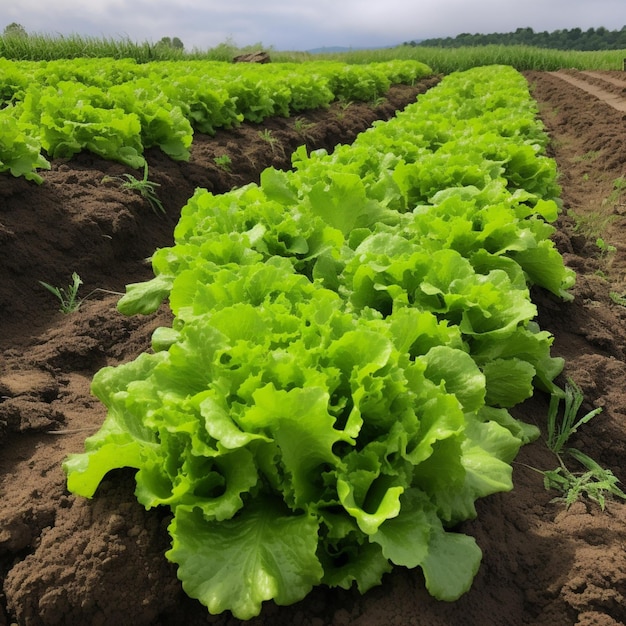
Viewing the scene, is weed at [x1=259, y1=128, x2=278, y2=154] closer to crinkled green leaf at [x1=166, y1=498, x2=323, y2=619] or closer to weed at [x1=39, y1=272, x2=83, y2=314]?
weed at [x1=39, y1=272, x2=83, y2=314]

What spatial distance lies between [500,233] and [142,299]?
2399mm

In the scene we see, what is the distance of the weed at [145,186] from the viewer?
655 centimetres

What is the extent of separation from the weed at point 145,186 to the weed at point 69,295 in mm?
1549

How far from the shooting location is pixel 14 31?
23094mm

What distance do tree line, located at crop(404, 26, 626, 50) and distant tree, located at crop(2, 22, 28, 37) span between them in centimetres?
6194

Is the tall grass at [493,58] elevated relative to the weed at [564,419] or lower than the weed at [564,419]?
lower

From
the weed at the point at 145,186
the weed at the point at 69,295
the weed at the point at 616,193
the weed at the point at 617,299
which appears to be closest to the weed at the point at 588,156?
the weed at the point at 616,193

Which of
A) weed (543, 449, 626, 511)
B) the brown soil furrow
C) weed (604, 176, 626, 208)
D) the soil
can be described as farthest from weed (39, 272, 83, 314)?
the brown soil furrow

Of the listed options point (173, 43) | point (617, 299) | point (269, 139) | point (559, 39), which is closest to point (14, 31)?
point (173, 43)

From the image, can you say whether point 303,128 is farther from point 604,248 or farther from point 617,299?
point 617,299

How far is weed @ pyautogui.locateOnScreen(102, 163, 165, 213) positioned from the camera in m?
6.55

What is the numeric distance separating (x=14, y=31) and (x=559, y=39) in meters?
80.3

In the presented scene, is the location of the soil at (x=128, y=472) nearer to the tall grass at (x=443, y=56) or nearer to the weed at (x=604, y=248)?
the weed at (x=604, y=248)

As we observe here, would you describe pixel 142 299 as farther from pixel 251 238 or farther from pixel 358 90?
pixel 358 90
